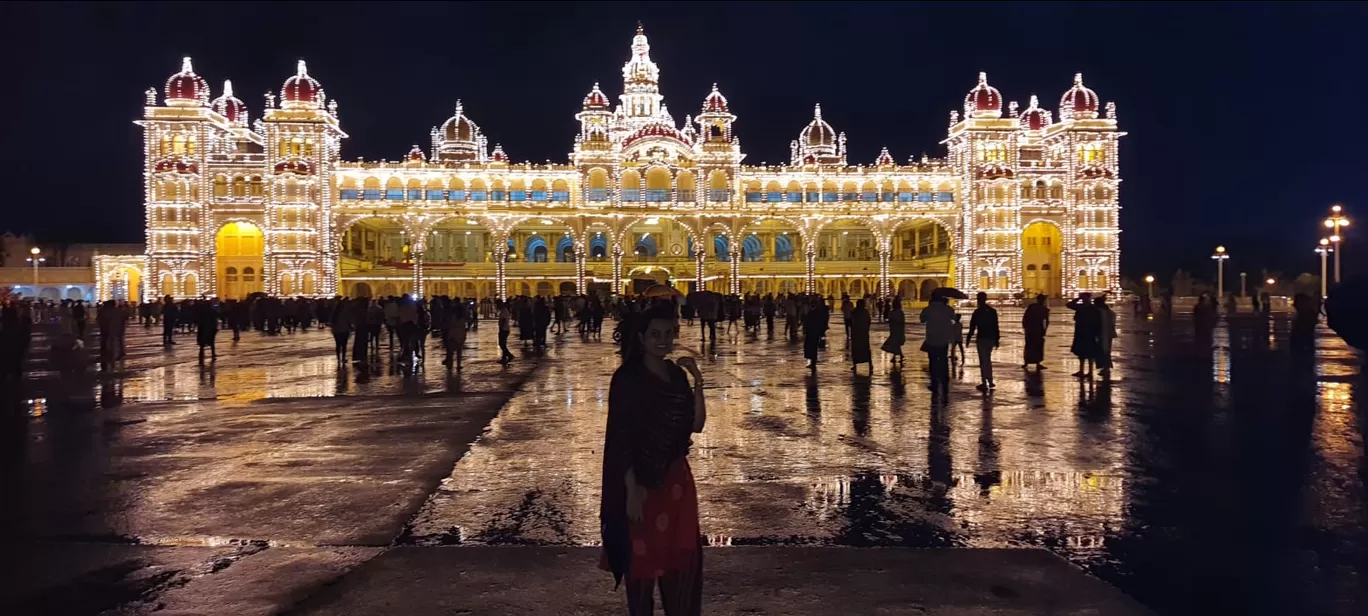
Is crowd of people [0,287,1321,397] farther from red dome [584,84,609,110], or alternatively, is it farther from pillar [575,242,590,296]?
red dome [584,84,609,110]

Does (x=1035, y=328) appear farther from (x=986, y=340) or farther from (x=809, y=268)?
(x=809, y=268)

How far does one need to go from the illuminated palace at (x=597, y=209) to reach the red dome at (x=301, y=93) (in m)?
0.13

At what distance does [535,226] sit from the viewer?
213 feet

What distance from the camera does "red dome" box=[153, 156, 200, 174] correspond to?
53.4 m

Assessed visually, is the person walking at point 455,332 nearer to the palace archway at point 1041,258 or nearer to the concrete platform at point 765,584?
the concrete platform at point 765,584

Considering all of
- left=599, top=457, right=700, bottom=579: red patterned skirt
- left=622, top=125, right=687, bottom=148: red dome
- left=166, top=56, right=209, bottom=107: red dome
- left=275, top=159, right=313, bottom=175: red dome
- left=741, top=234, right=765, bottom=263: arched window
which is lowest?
left=599, top=457, right=700, bottom=579: red patterned skirt

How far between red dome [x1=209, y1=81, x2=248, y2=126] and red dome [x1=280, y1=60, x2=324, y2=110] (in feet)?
30.9

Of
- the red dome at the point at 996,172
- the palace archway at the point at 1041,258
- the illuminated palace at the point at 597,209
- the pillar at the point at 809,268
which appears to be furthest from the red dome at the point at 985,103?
the pillar at the point at 809,268

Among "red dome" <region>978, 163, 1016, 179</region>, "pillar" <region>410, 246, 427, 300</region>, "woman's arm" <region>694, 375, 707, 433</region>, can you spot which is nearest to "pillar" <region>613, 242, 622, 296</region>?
"pillar" <region>410, 246, 427, 300</region>

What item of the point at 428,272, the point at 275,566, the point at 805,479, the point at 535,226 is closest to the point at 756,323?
the point at 805,479

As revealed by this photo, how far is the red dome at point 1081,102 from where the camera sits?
61.6 meters

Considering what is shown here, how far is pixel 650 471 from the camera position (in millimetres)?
3242

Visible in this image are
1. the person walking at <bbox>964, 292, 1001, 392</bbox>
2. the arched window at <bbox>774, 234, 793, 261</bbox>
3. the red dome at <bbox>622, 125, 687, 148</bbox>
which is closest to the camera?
the person walking at <bbox>964, 292, 1001, 392</bbox>

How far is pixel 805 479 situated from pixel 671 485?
12.5 ft
